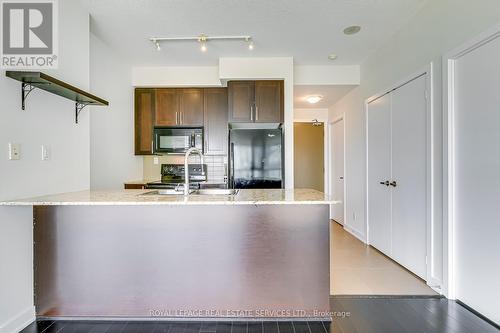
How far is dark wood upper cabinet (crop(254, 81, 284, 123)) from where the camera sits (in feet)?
11.9

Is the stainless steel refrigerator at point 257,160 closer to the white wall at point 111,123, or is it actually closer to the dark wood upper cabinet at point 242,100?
the dark wood upper cabinet at point 242,100

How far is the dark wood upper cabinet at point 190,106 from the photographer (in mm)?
4035

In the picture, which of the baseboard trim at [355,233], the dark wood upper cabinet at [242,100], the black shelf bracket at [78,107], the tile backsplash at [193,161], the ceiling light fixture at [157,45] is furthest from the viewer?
the tile backsplash at [193,161]

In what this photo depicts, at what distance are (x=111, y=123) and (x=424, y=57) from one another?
360 centimetres

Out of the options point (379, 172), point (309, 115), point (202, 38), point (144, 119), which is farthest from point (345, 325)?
point (309, 115)

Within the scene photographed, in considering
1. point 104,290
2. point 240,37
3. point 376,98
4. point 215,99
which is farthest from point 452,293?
point 215,99

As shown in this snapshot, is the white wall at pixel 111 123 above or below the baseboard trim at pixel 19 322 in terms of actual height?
above

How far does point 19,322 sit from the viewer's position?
1.80m

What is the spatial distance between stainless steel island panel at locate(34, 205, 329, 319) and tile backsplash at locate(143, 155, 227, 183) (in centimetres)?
228

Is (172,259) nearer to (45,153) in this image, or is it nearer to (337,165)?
(45,153)

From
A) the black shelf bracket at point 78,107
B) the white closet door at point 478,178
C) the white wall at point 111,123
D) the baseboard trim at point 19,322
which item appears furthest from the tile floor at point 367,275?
the white wall at point 111,123

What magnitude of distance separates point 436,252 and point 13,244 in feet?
10.8

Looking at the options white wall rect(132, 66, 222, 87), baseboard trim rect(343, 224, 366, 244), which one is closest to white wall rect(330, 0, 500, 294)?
baseboard trim rect(343, 224, 366, 244)

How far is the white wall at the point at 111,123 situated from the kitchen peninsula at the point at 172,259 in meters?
1.29
